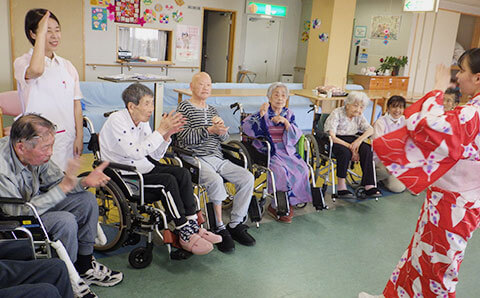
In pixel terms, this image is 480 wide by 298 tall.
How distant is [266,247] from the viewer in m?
2.88

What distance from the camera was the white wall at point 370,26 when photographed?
8727mm

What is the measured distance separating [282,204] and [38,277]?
194 cm

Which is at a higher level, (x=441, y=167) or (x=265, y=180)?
(x=441, y=167)

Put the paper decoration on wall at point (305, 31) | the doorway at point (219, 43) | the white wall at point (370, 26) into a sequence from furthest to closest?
the paper decoration on wall at point (305, 31) → the doorway at point (219, 43) → the white wall at point (370, 26)

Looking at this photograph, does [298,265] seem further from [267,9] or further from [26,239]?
[267,9]

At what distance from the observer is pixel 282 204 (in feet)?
10.6

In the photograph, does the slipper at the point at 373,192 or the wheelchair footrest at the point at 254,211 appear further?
the slipper at the point at 373,192

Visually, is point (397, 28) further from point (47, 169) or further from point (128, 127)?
point (47, 169)

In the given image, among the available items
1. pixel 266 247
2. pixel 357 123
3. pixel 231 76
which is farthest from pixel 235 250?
pixel 231 76

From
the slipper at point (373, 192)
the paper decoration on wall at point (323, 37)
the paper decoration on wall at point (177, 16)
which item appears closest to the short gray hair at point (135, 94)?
the slipper at point (373, 192)

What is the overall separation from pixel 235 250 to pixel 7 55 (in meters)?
5.53

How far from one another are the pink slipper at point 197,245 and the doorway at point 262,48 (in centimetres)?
761

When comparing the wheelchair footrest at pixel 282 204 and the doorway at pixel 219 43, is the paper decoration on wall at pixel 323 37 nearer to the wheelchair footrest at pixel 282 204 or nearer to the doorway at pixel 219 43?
the doorway at pixel 219 43

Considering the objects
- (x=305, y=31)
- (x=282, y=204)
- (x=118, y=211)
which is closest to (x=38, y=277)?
(x=118, y=211)
